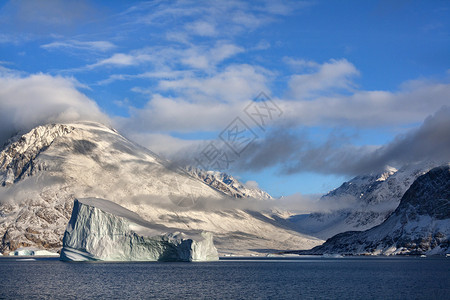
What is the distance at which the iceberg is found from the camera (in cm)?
15238

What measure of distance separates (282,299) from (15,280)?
6043 centimetres

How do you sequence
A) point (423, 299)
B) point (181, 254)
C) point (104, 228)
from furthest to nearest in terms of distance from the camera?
point (181, 254)
point (104, 228)
point (423, 299)

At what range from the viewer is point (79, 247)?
503 ft

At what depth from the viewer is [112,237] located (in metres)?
154

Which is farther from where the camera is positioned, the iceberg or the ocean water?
the iceberg

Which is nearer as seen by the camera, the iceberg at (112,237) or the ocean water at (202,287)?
the ocean water at (202,287)

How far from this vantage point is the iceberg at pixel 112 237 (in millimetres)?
152375

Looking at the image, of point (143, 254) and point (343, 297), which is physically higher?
point (143, 254)

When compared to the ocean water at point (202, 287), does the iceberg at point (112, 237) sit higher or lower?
higher

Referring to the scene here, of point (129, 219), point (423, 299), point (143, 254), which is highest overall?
point (129, 219)

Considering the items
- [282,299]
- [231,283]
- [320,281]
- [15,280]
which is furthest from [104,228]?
[282,299]

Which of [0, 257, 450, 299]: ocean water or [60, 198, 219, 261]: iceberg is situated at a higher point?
[60, 198, 219, 261]: iceberg

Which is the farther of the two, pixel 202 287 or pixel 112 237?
pixel 112 237

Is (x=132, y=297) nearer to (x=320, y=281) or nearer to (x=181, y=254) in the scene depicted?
(x=320, y=281)
